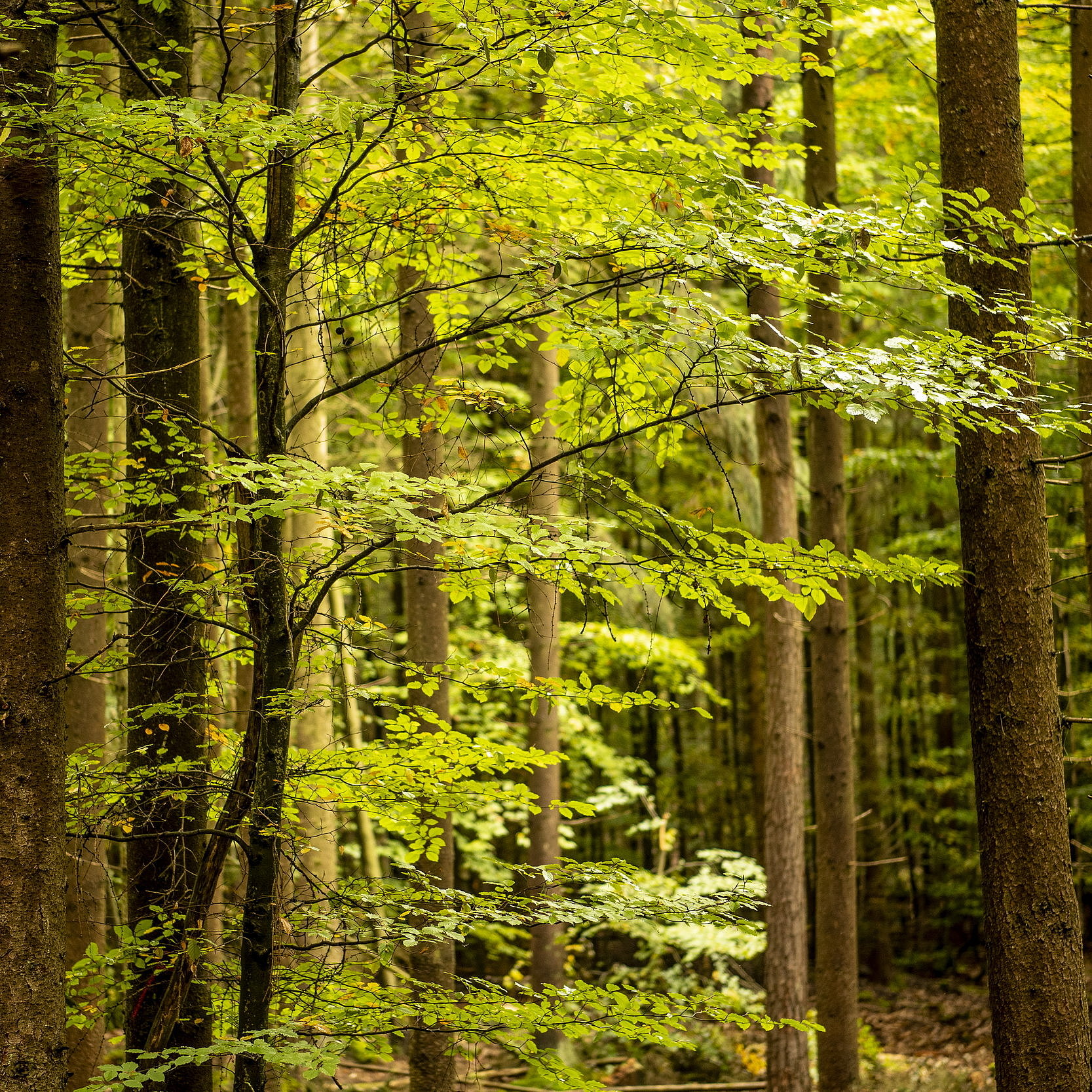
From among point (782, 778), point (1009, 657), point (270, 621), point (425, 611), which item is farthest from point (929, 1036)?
point (270, 621)

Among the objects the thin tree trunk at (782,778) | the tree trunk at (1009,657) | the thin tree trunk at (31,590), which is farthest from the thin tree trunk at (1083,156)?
the thin tree trunk at (31,590)

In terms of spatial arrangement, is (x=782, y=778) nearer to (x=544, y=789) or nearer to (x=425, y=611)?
(x=544, y=789)

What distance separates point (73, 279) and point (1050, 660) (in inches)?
205

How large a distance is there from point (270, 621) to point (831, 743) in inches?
267

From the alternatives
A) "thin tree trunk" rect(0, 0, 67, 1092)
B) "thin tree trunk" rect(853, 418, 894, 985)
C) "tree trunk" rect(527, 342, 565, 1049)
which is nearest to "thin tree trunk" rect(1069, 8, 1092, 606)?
"tree trunk" rect(527, 342, 565, 1049)

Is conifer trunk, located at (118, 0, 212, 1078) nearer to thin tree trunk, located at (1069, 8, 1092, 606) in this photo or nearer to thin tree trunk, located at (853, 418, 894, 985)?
thin tree trunk, located at (1069, 8, 1092, 606)

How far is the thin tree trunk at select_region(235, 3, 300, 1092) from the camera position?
3.55 metres

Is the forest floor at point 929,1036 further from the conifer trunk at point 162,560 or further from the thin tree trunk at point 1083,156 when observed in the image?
the conifer trunk at point 162,560

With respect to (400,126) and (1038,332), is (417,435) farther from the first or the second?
(1038,332)

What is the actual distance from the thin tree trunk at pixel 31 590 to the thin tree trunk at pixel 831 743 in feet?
22.5

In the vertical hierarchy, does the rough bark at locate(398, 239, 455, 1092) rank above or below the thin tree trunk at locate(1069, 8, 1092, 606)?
below

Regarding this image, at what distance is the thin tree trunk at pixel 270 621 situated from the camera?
3.55 m

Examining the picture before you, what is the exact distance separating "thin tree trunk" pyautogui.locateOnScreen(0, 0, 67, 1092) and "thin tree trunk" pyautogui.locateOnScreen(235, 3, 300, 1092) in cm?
63

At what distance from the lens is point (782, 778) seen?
28.8 feet
